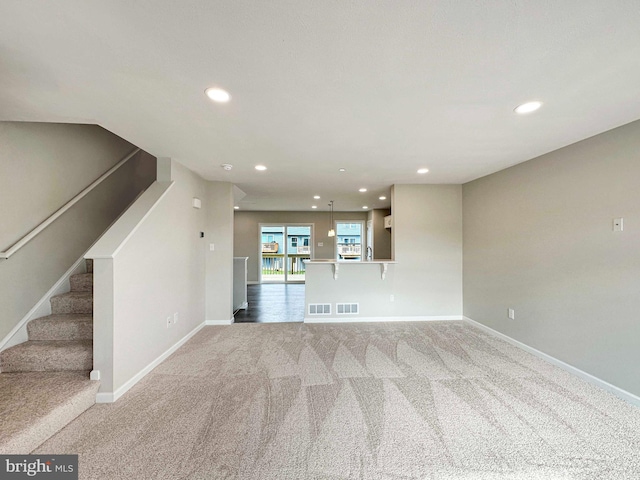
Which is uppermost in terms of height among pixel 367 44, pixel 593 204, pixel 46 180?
pixel 367 44

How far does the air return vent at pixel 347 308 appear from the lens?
15.1 feet

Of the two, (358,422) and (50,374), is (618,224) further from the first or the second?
(50,374)

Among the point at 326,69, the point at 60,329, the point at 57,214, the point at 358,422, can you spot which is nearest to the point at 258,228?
the point at 57,214

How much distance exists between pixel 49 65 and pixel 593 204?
4.39 meters

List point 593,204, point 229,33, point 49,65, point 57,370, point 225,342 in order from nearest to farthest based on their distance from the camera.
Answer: point 229,33, point 49,65, point 57,370, point 593,204, point 225,342

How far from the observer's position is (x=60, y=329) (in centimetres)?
248

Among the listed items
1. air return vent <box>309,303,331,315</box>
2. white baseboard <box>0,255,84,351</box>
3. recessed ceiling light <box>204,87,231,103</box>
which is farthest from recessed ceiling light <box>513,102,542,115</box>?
white baseboard <box>0,255,84,351</box>

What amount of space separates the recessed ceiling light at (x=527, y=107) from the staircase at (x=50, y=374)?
401 cm

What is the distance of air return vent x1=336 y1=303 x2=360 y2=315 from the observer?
4598 mm

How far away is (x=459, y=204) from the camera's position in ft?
15.1

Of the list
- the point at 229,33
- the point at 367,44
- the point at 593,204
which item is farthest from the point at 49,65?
the point at 593,204

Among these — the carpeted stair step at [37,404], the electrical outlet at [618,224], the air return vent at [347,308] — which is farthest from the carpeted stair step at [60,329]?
the electrical outlet at [618,224]

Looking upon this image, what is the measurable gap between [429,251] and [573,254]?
2.00 m

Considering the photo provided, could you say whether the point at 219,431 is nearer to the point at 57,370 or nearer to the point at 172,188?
the point at 57,370
